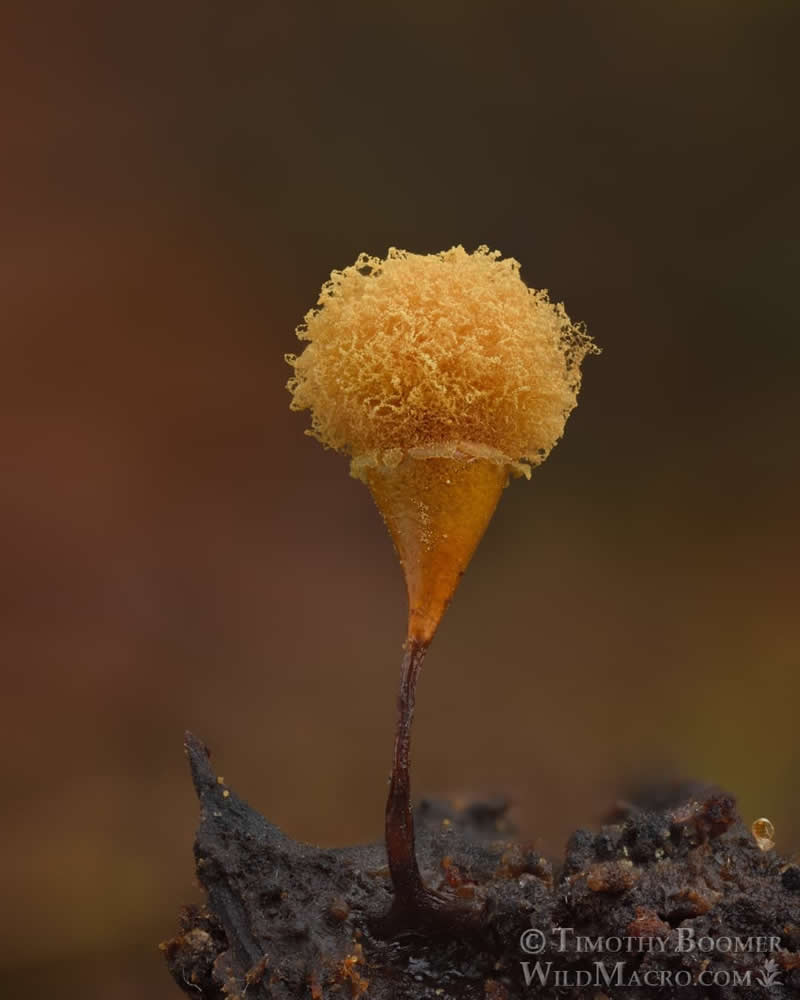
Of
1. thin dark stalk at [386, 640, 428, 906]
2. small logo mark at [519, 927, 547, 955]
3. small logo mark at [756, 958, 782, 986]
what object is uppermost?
thin dark stalk at [386, 640, 428, 906]

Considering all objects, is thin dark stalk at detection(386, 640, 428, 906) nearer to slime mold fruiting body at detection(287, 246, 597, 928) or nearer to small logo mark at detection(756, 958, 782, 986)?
slime mold fruiting body at detection(287, 246, 597, 928)

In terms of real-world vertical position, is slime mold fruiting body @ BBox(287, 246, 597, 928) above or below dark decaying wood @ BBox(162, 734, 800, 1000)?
above

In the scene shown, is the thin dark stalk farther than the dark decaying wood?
Yes

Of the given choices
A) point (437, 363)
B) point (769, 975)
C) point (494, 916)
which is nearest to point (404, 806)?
point (494, 916)

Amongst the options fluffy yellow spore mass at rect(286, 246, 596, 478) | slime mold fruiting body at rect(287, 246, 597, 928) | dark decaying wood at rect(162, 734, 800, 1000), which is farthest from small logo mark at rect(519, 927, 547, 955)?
fluffy yellow spore mass at rect(286, 246, 596, 478)

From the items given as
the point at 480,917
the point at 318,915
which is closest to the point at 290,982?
the point at 318,915

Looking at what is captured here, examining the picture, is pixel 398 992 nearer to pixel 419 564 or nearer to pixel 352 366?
pixel 419 564

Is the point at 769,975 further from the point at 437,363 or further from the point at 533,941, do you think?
the point at 437,363

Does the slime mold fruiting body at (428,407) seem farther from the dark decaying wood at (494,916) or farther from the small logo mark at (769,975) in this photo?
the small logo mark at (769,975)

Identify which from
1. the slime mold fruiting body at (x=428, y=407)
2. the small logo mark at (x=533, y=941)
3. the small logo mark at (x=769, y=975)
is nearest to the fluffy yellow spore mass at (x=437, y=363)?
the slime mold fruiting body at (x=428, y=407)
